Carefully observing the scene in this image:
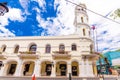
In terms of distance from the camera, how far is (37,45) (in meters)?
24.4

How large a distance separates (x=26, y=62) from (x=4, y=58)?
154 inches

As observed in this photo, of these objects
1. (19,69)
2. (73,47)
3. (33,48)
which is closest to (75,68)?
(73,47)

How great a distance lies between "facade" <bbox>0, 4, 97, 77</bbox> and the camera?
22047 millimetres

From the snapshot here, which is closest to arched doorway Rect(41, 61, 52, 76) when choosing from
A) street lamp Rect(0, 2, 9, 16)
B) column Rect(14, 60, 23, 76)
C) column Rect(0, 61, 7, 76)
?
column Rect(14, 60, 23, 76)

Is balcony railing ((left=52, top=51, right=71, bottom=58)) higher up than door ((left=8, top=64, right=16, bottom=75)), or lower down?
higher up

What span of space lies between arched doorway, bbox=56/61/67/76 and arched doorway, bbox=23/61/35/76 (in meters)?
4.56

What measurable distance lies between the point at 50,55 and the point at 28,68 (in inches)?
191

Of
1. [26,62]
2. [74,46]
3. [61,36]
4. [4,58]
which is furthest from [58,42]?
[4,58]

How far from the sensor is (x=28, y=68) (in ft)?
78.9

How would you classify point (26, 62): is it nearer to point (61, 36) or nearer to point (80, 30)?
point (61, 36)

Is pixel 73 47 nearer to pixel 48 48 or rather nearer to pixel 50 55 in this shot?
pixel 50 55

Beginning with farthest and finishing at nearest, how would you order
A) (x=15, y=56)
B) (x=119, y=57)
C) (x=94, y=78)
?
(x=119, y=57) < (x=15, y=56) < (x=94, y=78)

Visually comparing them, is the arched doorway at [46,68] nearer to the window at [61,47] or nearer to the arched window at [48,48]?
the arched window at [48,48]

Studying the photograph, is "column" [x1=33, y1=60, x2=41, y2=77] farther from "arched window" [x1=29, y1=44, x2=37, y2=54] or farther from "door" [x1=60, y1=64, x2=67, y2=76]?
"door" [x1=60, y1=64, x2=67, y2=76]
